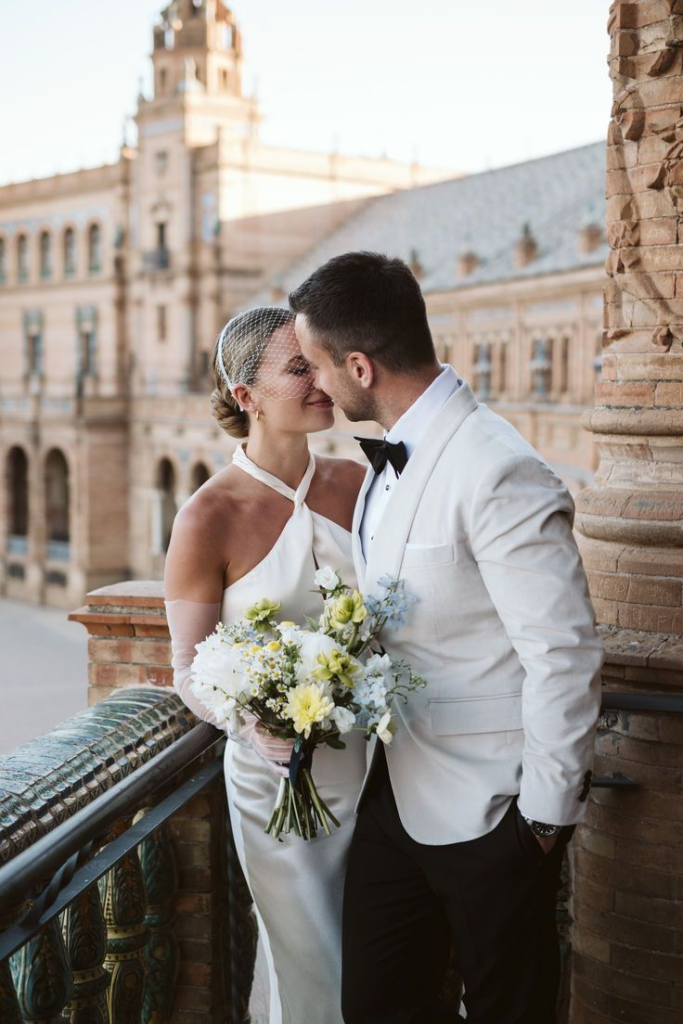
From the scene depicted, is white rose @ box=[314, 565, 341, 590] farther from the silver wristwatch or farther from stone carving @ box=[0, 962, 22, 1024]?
stone carving @ box=[0, 962, 22, 1024]

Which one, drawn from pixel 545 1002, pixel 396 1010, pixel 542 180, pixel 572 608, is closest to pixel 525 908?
pixel 545 1002

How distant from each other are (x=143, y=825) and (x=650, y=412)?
2.01 metres

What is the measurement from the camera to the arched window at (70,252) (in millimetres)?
48406

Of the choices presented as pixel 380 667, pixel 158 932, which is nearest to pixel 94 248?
pixel 158 932

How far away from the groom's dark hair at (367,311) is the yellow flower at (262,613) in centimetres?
56

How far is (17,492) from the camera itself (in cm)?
4812

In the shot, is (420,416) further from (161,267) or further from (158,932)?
(161,267)

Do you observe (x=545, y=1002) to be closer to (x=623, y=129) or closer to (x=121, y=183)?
(x=623, y=129)

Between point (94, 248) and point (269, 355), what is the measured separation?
46.4 metres

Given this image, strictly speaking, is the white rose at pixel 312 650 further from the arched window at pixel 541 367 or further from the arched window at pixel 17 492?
the arched window at pixel 17 492

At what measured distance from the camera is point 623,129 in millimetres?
3924

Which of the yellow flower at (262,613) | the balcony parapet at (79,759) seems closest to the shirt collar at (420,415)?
the yellow flower at (262,613)

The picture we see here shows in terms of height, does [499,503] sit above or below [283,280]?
below

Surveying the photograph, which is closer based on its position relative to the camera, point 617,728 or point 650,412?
point 617,728
